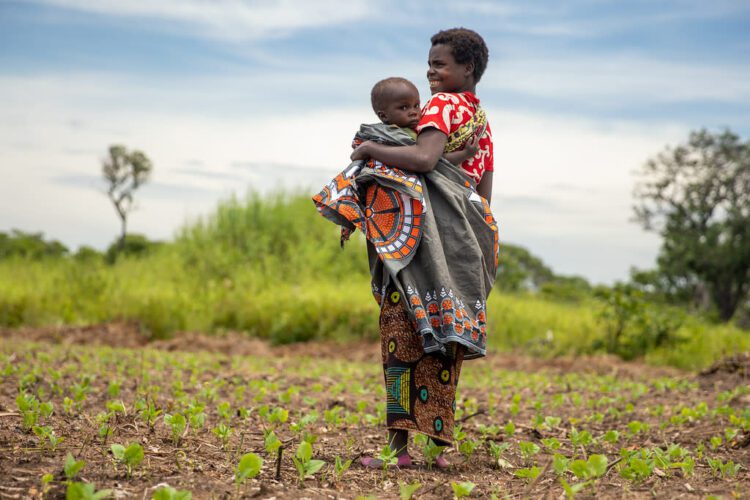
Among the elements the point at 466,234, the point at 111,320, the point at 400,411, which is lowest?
the point at 111,320

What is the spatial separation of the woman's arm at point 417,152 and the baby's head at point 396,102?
0.12 meters

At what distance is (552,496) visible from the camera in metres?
3.48

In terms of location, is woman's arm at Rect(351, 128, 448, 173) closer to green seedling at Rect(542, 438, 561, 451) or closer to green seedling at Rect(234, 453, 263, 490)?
green seedling at Rect(234, 453, 263, 490)

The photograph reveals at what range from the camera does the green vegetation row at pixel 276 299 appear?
13.5m

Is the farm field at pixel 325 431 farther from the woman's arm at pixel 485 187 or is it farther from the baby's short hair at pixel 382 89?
the baby's short hair at pixel 382 89

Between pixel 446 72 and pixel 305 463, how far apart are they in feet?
6.85

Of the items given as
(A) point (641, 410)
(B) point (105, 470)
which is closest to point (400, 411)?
(B) point (105, 470)

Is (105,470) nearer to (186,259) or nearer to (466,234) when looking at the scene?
(466,234)

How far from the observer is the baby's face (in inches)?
154

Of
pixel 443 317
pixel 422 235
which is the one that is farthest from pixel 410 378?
pixel 422 235

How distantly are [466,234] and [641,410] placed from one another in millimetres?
3916

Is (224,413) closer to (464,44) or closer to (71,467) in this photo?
(71,467)

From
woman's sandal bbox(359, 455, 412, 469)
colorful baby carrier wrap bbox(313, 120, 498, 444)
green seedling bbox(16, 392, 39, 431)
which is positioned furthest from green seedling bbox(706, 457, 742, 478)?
green seedling bbox(16, 392, 39, 431)

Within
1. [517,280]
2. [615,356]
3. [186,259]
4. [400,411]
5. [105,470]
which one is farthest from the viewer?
[517,280]
